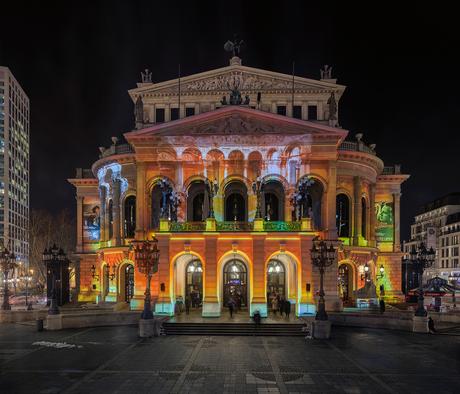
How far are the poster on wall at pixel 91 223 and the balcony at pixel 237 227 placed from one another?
64.7 ft

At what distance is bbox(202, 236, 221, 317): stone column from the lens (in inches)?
1527

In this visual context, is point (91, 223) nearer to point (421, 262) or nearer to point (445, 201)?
point (421, 262)

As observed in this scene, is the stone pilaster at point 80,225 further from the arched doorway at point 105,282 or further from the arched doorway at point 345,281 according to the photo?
the arched doorway at point 345,281

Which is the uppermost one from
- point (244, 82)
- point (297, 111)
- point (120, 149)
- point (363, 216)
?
point (244, 82)

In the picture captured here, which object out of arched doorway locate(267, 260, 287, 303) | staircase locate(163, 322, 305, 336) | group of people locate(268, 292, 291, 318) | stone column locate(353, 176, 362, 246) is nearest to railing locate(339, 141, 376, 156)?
stone column locate(353, 176, 362, 246)

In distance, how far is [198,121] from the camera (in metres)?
45.6

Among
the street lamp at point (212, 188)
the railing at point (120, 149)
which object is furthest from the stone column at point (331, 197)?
the railing at point (120, 149)

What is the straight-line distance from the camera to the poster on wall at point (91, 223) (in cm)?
5822

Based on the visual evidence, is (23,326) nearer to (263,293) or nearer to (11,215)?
(263,293)

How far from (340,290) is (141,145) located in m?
22.5

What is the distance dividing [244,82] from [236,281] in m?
23.7

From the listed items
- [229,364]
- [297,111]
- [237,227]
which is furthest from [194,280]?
[297,111]

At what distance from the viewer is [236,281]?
44.0m

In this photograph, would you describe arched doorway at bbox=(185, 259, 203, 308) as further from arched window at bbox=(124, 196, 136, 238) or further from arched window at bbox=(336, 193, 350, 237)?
arched window at bbox=(336, 193, 350, 237)
